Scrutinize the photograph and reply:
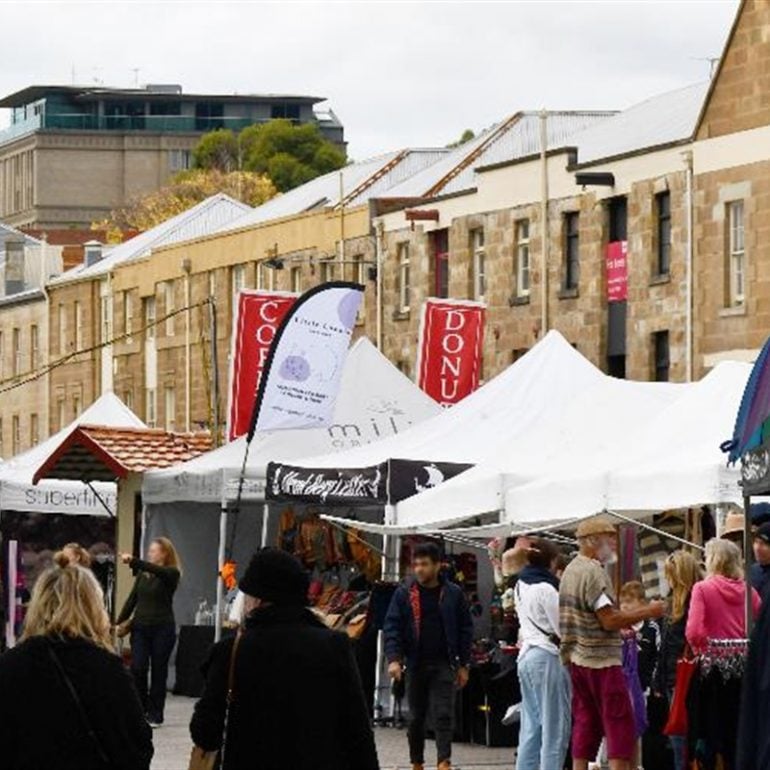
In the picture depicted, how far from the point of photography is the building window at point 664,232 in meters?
53.2

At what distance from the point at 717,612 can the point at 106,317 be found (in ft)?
218

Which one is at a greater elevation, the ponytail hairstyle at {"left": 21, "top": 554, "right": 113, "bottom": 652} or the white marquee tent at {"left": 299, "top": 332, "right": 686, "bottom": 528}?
the white marquee tent at {"left": 299, "top": 332, "right": 686, "bottom": 528}

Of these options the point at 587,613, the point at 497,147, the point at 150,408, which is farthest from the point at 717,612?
the point at 150,408

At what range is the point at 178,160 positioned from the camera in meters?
179

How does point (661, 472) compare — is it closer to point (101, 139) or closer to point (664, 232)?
point (664, 232)

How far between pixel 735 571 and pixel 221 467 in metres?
15.0

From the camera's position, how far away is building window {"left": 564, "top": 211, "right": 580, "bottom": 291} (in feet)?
186

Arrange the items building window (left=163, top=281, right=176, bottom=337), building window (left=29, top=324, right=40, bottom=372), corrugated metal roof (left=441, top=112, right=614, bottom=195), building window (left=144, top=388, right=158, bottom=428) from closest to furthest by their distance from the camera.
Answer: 1. corrugated metal roof (left=441, top=112, right=614, bottom=195)
2. building window (left=163, top=281, right=176, bottom=337)
3. building window (left=144, top=388, right=158, bottom=428)
4. building window (left=29, top=324, right=40, bottom=372)

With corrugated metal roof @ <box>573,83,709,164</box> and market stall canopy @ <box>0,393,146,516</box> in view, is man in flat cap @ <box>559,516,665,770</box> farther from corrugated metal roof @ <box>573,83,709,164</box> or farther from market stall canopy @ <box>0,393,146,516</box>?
corrugated metal roof @ <box>573,83,709,164</box>

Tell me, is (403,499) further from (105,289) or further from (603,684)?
(105,289)

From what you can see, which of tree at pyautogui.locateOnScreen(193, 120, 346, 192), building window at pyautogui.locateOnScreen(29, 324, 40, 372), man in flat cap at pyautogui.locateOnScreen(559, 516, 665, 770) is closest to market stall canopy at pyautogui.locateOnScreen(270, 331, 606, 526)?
man in flat cap at pyautogui.locateOnScreen(559, 516, 665, 770)

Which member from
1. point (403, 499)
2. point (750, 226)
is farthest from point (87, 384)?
point (403, 499)

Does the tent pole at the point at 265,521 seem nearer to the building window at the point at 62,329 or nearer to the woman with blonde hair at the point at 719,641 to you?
the woman with blonde hair at the point at 719,641

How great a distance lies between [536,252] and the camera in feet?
190
